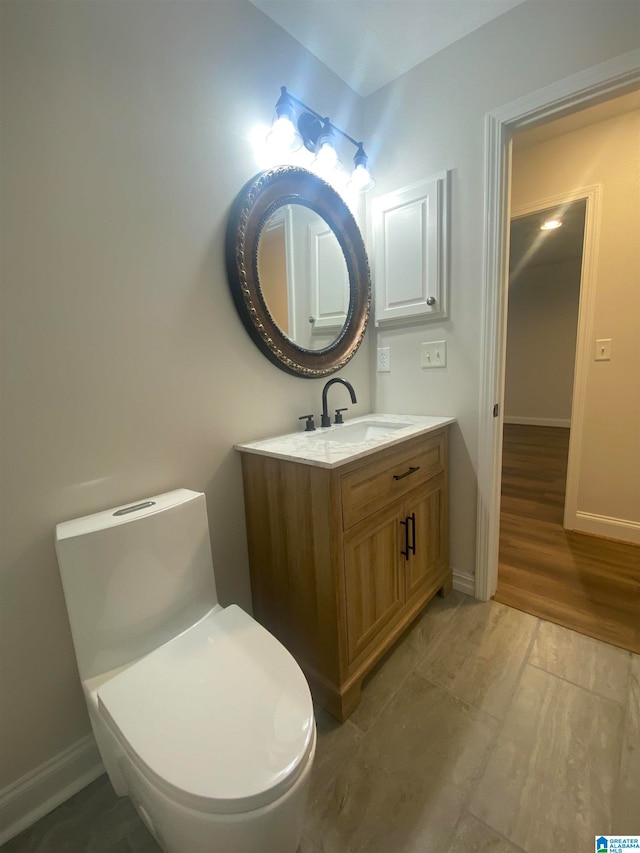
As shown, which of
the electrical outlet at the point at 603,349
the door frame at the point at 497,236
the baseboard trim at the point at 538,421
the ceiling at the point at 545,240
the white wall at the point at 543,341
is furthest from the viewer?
the baseboard trim at the point at 538,421

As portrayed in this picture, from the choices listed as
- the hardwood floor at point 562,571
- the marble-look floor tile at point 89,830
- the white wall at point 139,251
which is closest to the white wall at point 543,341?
the hardwood floor at point 562,571

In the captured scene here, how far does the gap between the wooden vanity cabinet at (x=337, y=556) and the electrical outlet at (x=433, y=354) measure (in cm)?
41

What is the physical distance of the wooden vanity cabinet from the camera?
1.11 m

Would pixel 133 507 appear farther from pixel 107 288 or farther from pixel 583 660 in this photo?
pixel 583 660

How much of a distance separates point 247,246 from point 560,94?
4.15 feet

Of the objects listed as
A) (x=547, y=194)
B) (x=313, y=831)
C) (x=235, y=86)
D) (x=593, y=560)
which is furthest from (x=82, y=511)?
(x=547, y=194)

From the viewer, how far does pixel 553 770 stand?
0.98m

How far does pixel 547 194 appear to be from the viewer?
2180 mm

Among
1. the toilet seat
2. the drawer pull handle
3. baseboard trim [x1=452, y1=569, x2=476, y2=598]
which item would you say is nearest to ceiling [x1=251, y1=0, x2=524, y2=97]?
the drawer pull handle

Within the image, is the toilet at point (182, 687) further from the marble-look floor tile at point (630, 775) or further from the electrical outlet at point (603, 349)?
the electrical outlet at point (603, 349)

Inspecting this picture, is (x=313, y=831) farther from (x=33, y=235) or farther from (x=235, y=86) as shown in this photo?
(x=235, y=86)

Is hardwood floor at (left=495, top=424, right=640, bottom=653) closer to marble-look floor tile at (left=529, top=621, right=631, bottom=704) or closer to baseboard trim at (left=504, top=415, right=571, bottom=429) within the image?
marble-look floor tile at (left=529, top=621, right=631, bottom=704)

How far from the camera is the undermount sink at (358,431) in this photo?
1.55 meters

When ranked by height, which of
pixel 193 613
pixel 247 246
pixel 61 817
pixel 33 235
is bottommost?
pixel 61 817
